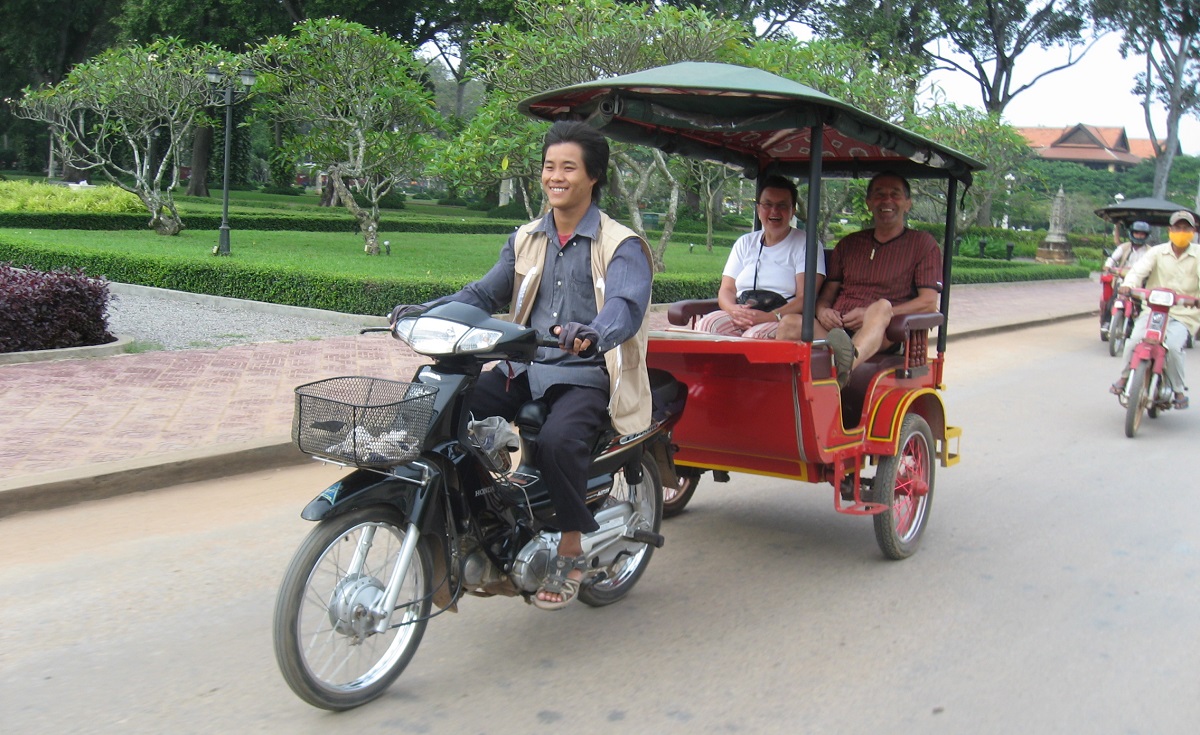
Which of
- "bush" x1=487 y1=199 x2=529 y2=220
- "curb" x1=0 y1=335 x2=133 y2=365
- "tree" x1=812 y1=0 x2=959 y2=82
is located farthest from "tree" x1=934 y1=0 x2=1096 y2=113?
"curb" x1=0 y1=335 x2=133 y2=365

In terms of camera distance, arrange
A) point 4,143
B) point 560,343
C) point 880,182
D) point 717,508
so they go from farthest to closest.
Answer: point 4,143 < point 717,508 < point 880,182 < point 560,343

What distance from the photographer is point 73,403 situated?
7.38 meters

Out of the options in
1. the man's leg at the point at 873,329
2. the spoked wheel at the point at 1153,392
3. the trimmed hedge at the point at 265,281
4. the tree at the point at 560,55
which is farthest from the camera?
→ the tree at the point at 560,55

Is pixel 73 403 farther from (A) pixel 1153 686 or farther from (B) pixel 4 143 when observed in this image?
(B) pixel 4 143

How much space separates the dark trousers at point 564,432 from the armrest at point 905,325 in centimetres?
207

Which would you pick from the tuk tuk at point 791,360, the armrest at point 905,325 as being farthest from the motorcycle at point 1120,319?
the armrest at point 905,325

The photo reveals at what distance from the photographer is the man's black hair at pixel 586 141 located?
3691 mm

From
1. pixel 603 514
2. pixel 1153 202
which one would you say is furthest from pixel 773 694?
pixel 1153 202

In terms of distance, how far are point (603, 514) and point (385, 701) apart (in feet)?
Result: 3.54

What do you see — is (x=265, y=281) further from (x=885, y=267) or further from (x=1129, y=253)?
(x=1129, y=253)

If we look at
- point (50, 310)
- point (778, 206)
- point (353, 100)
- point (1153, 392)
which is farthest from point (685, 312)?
point (353, 100)

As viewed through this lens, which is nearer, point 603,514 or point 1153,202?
point 603,514

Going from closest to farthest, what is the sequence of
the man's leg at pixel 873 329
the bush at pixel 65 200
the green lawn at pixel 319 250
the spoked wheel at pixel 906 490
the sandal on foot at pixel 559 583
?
the sandal on foot at pixel 559 583 < the spoked wheel at pixel 906 490 < the man's leg at pixel 873 329 < the green lawn at pixel 319 250 < the bush at pixel 65 200

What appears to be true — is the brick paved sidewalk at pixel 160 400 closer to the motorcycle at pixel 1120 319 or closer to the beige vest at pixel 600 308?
the beige vest at pixel 600 308
